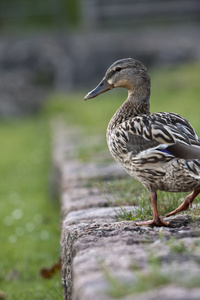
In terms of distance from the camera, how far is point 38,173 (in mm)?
9039

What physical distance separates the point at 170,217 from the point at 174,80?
459 inches

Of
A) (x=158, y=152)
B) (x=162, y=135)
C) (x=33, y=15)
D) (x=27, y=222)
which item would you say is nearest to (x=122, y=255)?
(x=158, y=152)

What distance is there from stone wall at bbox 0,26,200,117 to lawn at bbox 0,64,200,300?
7.30 feet

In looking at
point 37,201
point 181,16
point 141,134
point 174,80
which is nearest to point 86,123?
point 37,201

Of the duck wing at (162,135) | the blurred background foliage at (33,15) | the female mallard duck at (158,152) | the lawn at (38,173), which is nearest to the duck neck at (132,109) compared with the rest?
the female mallard duck at (158,152)

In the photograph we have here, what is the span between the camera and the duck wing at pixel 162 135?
3.00 meters

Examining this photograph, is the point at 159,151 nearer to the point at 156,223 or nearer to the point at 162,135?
the point at 162,135

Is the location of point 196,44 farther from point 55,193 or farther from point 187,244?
point 187,244

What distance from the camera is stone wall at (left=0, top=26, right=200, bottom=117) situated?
19078 mm

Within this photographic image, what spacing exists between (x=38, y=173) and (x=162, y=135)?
239 inches

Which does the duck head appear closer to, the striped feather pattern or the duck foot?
the striped feather pattern

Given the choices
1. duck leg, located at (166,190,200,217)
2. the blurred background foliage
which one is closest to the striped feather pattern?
duck leg, located at (166,190,200,217)

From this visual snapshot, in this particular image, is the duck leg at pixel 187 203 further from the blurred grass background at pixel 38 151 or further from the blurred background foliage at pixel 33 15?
the blurred background foliage at pixel 33 15

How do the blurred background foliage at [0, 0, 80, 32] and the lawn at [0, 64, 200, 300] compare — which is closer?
the lawn at [0, 64, 200, 300]
